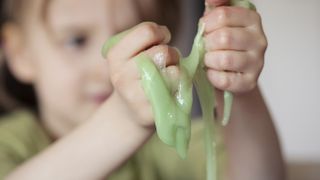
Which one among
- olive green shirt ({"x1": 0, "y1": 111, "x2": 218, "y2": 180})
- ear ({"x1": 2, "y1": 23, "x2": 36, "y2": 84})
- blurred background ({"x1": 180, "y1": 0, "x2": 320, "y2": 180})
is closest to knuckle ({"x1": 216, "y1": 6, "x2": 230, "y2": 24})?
olive green shirt ({"x1": 0, "y1": 111, "x2": 218, "y2": 180})

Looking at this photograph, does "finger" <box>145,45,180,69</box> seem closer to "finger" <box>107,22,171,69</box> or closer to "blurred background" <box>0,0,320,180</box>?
"finger" <box>107,22,171,69</box>

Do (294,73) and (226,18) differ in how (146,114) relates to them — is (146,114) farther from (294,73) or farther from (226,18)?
(294,73)

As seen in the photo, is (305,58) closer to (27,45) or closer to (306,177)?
(306,177)

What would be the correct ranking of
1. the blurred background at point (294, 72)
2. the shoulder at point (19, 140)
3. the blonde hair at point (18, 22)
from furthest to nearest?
the blurred background at point (294, 72) < the blonde hair at point (18, 22) < the shoulder at point (19, 140)

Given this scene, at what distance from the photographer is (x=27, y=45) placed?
75cm

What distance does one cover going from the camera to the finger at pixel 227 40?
1.21 feet

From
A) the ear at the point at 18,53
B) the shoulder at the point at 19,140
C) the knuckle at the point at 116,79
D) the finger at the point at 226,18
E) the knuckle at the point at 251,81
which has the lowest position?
the shoulder at the point at 19,140

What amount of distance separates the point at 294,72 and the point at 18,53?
0.61 metres

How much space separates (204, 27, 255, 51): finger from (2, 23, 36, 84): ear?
43cm

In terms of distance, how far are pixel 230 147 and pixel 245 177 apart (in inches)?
1.2

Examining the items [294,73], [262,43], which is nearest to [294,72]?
[294,73]

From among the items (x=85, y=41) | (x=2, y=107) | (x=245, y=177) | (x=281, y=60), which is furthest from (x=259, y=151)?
(x=281, y=60)

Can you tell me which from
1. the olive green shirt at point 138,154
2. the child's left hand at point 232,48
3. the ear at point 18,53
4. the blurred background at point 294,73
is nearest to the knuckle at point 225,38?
the child's left hand at point 232,48

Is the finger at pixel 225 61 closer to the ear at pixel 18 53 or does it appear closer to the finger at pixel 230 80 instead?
the finger at pixel 230 80
